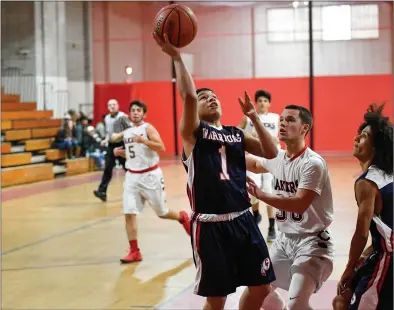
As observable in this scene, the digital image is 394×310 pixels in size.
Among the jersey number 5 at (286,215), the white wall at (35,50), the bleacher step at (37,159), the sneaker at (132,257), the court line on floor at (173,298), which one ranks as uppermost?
the white wall at (35,50)

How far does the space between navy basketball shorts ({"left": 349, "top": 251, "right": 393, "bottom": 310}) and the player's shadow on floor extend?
2799 millimetres

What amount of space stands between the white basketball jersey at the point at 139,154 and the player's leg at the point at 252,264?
407 centimetres

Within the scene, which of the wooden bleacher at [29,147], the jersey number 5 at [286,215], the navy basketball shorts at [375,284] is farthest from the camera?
the wooden bleacher at [29,147]

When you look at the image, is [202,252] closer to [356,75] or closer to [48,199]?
[48,199]

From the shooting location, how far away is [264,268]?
460cm

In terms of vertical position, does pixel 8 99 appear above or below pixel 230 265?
above

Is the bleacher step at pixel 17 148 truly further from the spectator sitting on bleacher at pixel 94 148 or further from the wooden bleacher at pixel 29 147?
the spectator sitting on bleacher at pixel 94 148

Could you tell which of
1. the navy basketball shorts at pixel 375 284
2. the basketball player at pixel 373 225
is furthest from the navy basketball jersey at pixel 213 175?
the navy basketball shorts at pixel 375 284

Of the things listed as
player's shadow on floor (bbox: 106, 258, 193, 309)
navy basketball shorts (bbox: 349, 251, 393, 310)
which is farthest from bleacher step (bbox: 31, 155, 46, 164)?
navy basketball shorts (bbox: 349, 251, 393, 310)

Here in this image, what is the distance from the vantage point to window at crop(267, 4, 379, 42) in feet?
72.4

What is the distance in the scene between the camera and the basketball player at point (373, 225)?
377 cm

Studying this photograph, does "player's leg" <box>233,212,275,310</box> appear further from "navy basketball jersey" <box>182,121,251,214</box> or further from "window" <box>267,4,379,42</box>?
"window" <box>267,4,379,42</box>

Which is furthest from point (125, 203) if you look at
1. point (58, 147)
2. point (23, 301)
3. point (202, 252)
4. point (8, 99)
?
point (8, 99)

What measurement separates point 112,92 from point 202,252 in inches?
744
